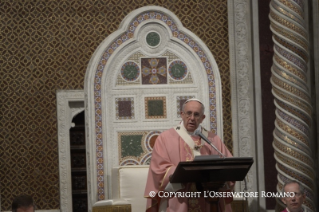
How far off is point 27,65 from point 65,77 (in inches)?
16.8

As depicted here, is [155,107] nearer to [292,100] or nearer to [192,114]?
[292,100]

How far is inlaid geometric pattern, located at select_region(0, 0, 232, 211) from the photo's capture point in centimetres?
812

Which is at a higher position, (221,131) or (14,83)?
(14,83)

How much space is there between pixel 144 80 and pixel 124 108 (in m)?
0.37

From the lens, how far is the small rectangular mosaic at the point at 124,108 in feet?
26.8

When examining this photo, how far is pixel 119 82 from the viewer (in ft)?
26.9

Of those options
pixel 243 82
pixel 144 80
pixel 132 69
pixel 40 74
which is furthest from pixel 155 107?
pixel 40 74

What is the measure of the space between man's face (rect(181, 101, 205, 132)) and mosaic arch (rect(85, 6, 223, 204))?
1.57 meters

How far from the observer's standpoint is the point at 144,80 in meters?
8.20

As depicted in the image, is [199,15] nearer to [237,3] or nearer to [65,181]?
[237,3]

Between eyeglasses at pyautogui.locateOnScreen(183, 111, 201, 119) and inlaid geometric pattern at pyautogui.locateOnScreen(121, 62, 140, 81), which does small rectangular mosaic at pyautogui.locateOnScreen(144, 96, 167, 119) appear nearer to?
inlaid geometric pattern at pyautogui.locateOnScreen(121, 62, 140, 81)

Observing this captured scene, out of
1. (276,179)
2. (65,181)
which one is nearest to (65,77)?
(65,181)

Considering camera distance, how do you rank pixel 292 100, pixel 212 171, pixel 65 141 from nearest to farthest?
pixel 212 171 < pixel 292 100 < pixel 65 141

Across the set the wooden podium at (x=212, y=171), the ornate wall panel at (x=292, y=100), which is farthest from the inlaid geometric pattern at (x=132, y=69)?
the wooden podium at (x=212, y=171)
